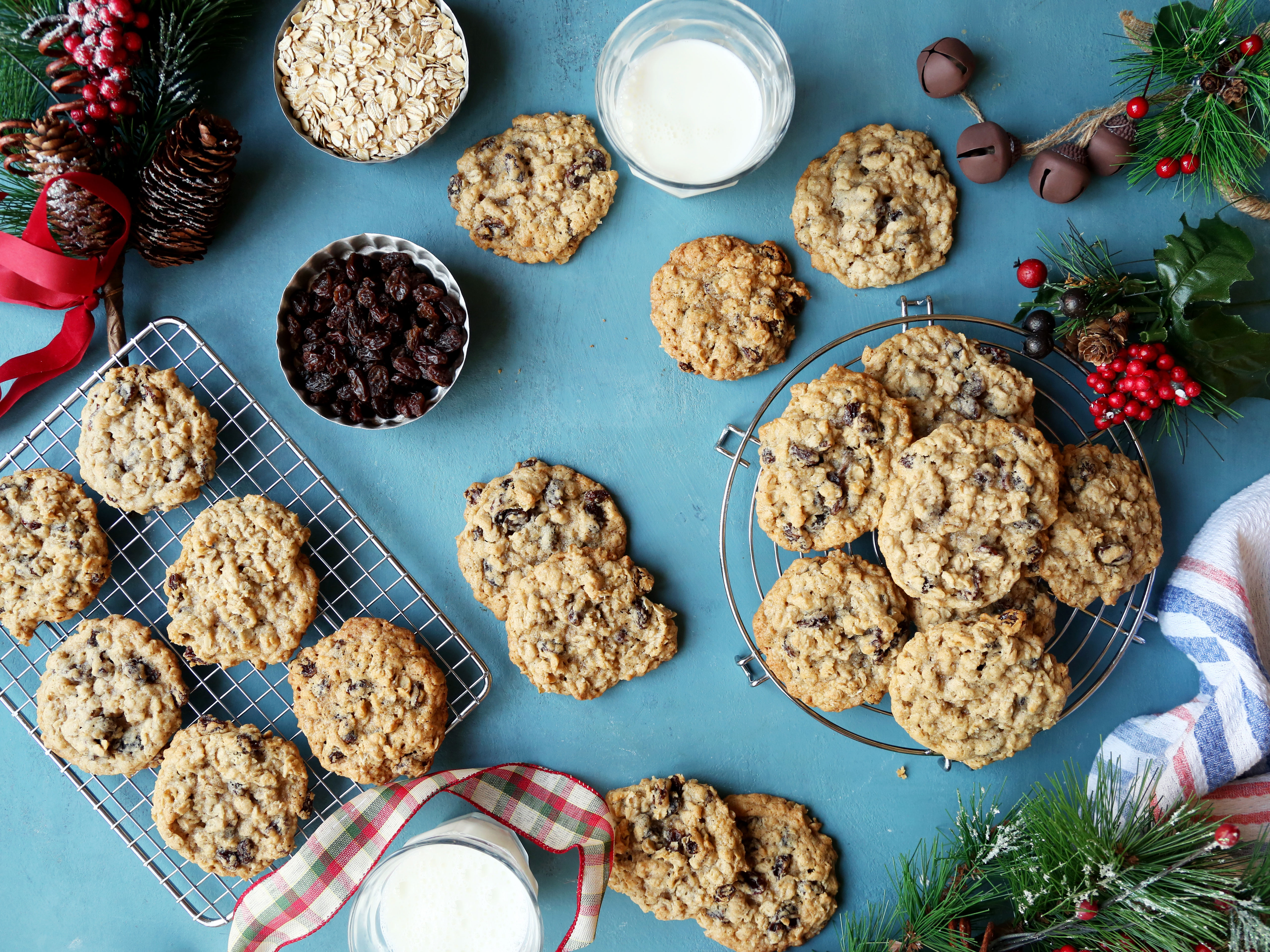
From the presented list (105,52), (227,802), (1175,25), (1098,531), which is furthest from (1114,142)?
(227,802)

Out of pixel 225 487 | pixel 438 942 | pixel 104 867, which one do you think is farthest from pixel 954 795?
pixel 104 867

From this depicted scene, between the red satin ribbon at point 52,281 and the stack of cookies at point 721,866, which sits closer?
the red satin ribbon at point 52,281

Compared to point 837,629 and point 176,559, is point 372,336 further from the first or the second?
point 837,629

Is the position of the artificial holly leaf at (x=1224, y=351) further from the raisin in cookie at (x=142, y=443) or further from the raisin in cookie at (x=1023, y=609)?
the raisin in cookie at (x=142, y=443)

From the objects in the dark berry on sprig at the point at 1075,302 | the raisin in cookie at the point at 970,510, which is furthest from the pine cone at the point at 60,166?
the dark berry on sprig at the point at 1075,302

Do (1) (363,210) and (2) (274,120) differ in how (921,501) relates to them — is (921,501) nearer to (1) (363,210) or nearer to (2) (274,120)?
(1) (363,210)
